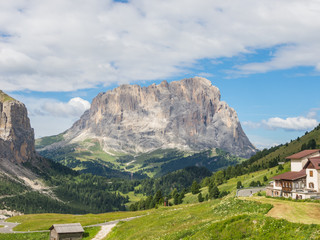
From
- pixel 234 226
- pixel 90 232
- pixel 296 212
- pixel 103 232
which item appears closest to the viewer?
pixel 234 226

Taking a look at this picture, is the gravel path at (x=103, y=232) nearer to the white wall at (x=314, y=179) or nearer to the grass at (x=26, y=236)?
the grass at (x=26, y=236)

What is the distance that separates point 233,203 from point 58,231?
43.0 m

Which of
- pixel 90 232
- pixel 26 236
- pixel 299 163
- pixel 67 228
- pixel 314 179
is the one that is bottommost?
pixel 26 236

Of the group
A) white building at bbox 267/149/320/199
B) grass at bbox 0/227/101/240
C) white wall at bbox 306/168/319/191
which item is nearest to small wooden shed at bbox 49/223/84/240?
grass at bbox 0/227/101/240

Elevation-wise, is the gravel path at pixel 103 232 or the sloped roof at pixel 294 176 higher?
the sloped roof at pixel 294 176

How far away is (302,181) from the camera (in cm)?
8400

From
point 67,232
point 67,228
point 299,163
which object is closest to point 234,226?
point 67,232

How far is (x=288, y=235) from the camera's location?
113 ft

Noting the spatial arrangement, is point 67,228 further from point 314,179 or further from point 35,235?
point 314,179

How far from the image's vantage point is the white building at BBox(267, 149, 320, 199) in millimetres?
79188

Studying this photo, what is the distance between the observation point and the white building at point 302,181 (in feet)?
260

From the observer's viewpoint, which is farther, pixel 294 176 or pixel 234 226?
pixel 294 176

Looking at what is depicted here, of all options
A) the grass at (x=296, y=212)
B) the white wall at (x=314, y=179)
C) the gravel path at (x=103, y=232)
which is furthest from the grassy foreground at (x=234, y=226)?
the white wall at (x=314, y=179)

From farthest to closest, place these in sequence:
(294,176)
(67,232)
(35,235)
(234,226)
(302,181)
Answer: (35,235), (294,176), (302,181), (67,232), (234,226)
